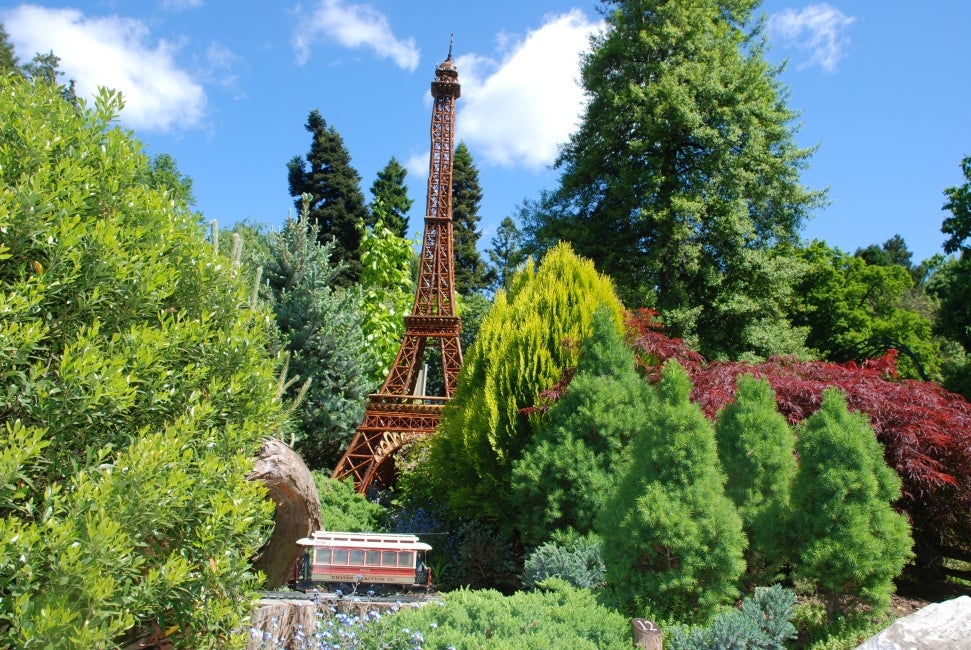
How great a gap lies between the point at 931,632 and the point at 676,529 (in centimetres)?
214

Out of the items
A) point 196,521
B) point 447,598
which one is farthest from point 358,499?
point 196,521

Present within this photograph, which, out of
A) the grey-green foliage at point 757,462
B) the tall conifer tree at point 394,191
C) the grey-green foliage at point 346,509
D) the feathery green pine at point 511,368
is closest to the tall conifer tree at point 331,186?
the tall conifer tree at point 394,191

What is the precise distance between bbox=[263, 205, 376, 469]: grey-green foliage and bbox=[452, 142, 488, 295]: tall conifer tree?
17.7 meters

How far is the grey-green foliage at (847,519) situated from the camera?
17.5 feet

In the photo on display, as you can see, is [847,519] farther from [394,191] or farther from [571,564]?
[394,191]

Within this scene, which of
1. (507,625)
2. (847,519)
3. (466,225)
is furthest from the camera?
(466,225)

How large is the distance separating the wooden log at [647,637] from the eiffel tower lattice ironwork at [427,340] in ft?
29.7

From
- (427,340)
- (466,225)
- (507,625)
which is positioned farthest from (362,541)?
(466,225)

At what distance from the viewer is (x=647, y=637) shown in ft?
14.3

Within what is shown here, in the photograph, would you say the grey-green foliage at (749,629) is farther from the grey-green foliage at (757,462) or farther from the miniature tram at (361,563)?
the miniature tram at (361,563)

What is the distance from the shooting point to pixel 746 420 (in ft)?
19.8

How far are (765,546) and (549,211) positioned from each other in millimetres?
14467

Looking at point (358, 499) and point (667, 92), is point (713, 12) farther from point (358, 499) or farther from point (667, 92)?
point (358, 499)

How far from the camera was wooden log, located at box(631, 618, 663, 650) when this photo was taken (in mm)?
4340
